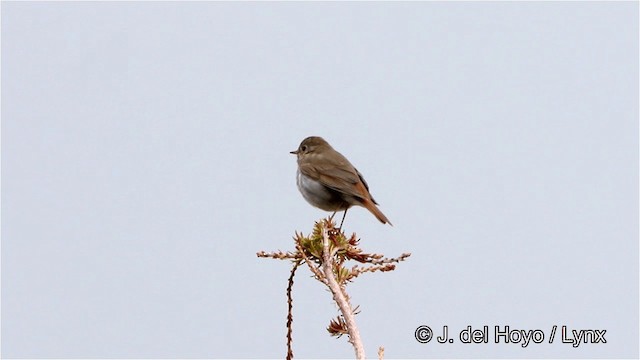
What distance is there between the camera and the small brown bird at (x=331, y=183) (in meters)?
7.39

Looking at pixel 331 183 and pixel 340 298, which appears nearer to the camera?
pixel 340 298

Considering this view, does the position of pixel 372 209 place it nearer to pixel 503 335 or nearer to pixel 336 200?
pixel 336 200

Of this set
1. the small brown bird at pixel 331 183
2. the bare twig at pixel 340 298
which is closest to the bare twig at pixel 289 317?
the bare twig at pixel 340 298

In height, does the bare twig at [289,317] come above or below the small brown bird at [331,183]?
below

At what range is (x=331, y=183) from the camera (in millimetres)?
7613

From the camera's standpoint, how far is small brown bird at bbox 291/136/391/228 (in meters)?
7.39

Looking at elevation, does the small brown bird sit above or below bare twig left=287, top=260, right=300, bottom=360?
above

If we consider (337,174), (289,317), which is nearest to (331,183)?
(337,174)

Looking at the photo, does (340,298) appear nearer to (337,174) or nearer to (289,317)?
(289,317)

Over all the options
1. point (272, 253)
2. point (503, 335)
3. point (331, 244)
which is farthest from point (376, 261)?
point (503, 335)

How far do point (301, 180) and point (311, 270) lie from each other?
4931 mm

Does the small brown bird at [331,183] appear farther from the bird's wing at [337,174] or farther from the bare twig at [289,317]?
the bare twig at [289,317]

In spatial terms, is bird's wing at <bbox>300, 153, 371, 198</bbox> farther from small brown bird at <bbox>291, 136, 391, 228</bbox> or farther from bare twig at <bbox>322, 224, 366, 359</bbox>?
bare twig at <bbox>322, 224, 366, 359</bbox>

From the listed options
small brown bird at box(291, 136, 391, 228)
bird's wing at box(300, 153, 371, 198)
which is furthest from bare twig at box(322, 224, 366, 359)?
bird's wing at box(300, 153, 371, 198)
